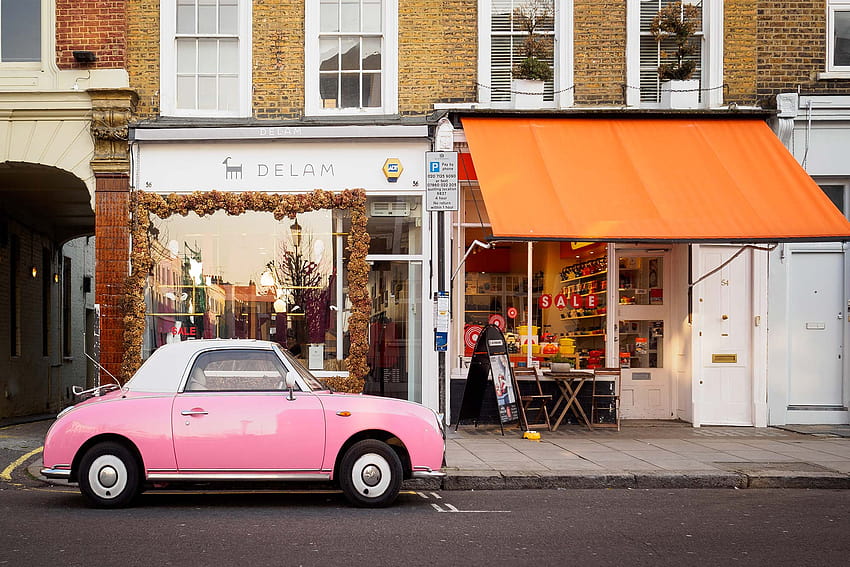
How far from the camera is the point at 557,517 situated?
8.59 m

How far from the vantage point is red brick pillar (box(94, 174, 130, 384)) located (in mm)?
14656

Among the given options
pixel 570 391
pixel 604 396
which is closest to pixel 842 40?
pixel 604 396

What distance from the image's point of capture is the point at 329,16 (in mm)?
15273

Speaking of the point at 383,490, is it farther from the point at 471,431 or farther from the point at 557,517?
the point at 471,431

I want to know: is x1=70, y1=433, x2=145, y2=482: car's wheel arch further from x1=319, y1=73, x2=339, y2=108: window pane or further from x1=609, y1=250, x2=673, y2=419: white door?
x1=609, y1=250, x2=673, y2=419: white door

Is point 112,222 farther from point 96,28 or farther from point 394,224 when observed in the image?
point 394,224

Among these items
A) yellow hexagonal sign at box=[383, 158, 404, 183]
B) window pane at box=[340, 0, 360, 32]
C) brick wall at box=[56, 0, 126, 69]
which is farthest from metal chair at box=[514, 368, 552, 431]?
brick wall at box=[56, 0, 126, 69]

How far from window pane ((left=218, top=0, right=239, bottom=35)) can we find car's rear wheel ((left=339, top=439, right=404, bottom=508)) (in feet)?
28.8

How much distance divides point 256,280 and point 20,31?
541 cm

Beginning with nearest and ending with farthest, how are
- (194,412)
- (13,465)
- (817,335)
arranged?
1. (194,412)
2. (13,465)
3. (817,335)

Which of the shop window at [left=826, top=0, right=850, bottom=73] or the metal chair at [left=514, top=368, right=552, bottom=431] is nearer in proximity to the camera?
the metal chair at [left=514, top=368, right=552, bottom=431]

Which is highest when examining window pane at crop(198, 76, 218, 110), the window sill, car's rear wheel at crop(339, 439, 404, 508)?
the window sill

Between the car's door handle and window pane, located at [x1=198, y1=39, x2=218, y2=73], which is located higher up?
window pane, located at [x1=198, y1=39, x2=218, y2=73]

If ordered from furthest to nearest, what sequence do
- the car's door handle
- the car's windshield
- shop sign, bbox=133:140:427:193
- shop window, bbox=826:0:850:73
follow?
1. shop window, bbox=826:0:850:73
2. shop sign, bbox=133:140:427:193
3. the car's windshield
4. the car's door handle
